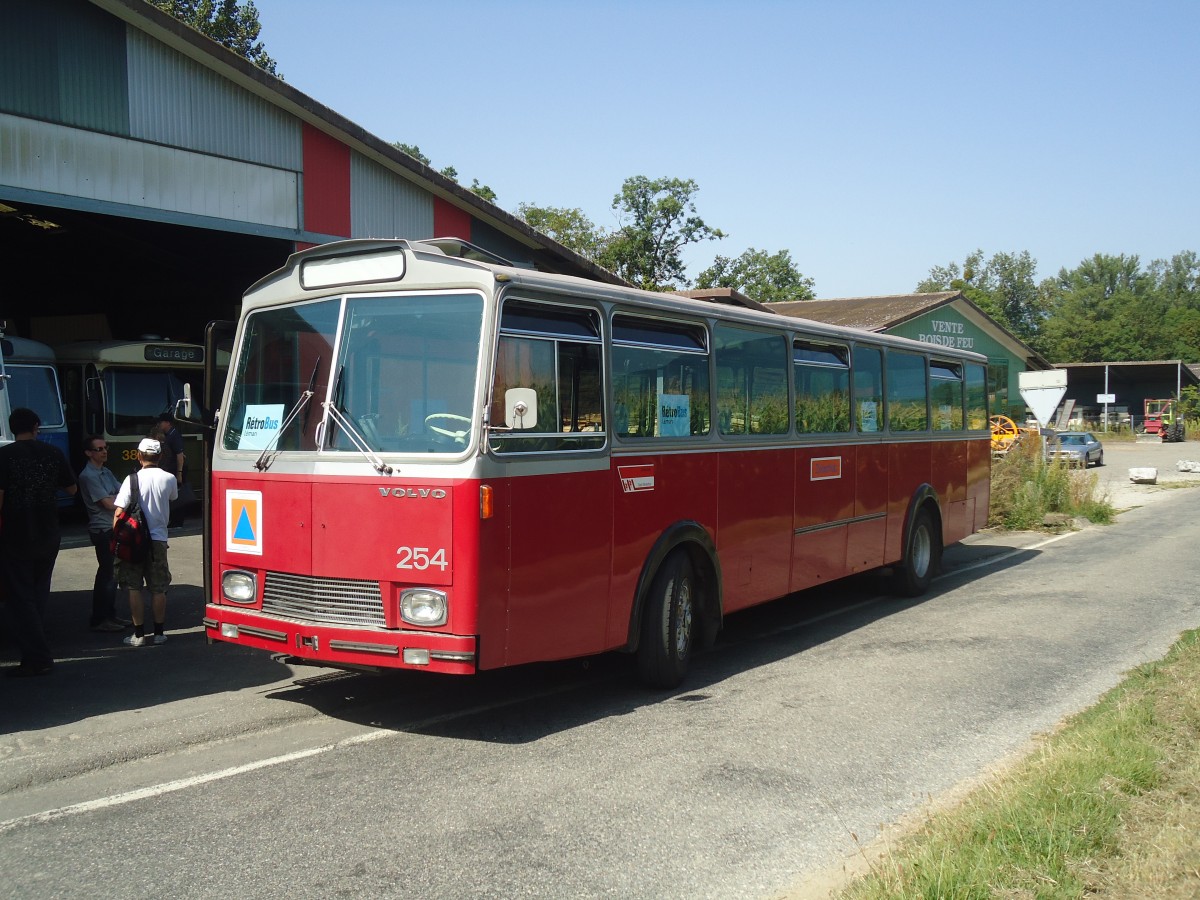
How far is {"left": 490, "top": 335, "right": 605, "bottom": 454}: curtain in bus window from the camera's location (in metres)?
6.16

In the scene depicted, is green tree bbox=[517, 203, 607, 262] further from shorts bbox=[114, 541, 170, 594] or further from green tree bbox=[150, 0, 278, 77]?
shorts bbox=[114, 541, 170, 594]

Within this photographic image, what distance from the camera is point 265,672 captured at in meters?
8.11

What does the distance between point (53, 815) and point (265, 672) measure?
9.95ft

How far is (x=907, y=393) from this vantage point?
11945mm

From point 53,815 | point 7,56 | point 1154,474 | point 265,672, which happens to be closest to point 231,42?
point 7,56

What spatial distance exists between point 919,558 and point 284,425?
8.06m

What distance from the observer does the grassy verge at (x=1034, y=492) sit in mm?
20016

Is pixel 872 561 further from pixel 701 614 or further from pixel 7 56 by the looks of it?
pixel 7 56

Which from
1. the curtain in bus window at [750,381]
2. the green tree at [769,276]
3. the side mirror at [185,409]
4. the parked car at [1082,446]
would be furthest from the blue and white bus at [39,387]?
the green tree at [769,276]

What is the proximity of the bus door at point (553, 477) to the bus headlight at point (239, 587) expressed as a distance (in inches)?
69.3

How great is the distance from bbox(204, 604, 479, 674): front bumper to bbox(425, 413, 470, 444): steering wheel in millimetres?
1130

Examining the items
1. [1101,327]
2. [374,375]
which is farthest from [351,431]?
[1101,327]

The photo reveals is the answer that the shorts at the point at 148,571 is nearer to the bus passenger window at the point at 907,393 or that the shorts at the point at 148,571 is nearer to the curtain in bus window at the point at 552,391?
the curtain in bus window at the point at 552,391

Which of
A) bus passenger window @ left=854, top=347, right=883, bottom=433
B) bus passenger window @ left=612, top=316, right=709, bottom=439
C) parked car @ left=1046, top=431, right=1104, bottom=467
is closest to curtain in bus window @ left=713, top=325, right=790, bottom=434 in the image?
bus passenger window @ left=612, top=316, right=709, bottom=439
